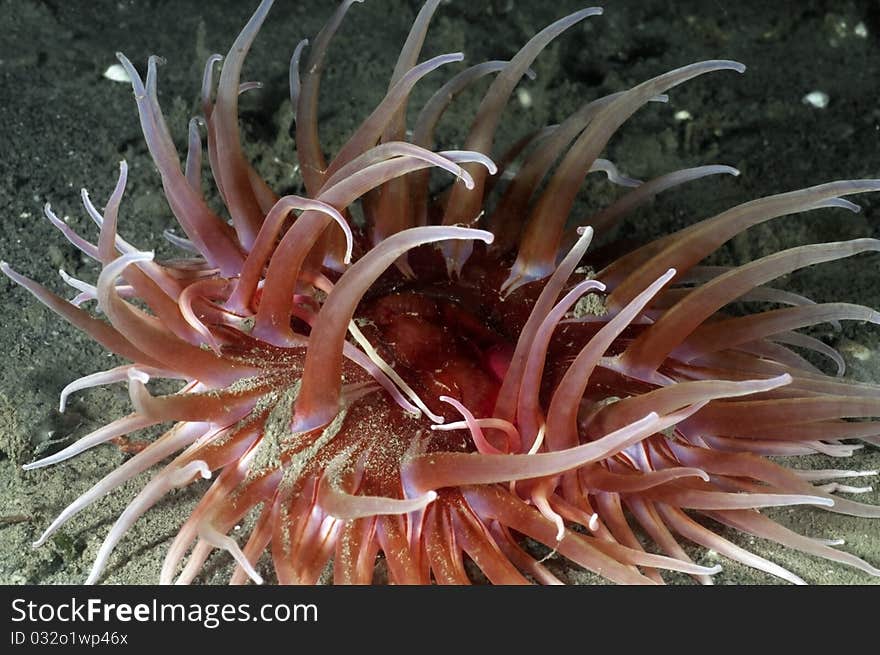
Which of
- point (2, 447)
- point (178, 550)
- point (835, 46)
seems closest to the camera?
point (178, 550)

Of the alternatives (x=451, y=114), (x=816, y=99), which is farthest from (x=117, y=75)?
(x=816, y=99)

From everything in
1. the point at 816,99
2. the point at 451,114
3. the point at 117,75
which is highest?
the point at 117,75

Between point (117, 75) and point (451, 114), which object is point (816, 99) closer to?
point (451, 114)

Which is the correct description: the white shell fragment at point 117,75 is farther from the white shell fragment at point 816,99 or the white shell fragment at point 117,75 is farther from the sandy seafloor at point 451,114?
the white shell fragment at point 816,99

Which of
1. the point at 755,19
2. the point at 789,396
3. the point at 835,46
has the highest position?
the point at 755,19

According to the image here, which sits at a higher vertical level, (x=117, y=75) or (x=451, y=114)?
(x=117, y=75)
